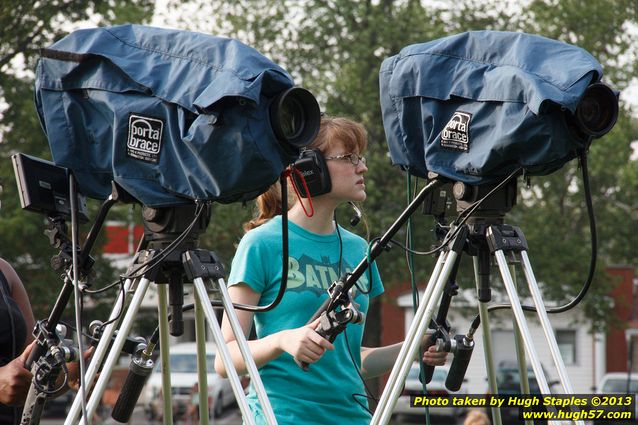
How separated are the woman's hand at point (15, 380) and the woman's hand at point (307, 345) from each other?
867mm

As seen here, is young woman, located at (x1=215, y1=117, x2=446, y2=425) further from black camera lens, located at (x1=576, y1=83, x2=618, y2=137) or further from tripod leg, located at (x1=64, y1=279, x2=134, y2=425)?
black camera lens, located at (x1=576, y1=83, x2=618, y2=137)

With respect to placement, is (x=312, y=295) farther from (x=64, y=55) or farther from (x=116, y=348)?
(x=64, y=55)

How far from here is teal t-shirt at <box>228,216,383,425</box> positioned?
136 inches

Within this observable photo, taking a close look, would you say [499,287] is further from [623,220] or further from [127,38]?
[127,38]

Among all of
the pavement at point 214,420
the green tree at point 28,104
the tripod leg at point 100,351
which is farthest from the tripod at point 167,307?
the pavement at point 214,420

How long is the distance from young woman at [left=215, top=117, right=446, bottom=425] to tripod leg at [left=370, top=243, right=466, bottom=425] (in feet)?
→ 1.06

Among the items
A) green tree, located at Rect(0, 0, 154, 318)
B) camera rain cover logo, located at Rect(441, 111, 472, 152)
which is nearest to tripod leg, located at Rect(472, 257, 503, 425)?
camera rain cover logo, located at Rect(441, 111, 472, 152)

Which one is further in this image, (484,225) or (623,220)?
(623,220)

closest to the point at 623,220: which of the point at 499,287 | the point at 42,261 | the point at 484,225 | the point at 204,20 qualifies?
the point at 499,287

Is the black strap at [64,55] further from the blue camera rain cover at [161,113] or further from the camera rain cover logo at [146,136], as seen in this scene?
the camera rain cover logo at [146,136]

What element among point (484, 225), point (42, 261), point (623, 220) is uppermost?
point (484, 225)

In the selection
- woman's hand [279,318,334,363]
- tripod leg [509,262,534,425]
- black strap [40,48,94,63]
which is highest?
black strap [40,48,94,63]

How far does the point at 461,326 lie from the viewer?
29969 millimetres

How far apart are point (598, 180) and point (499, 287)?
6.31 meters
